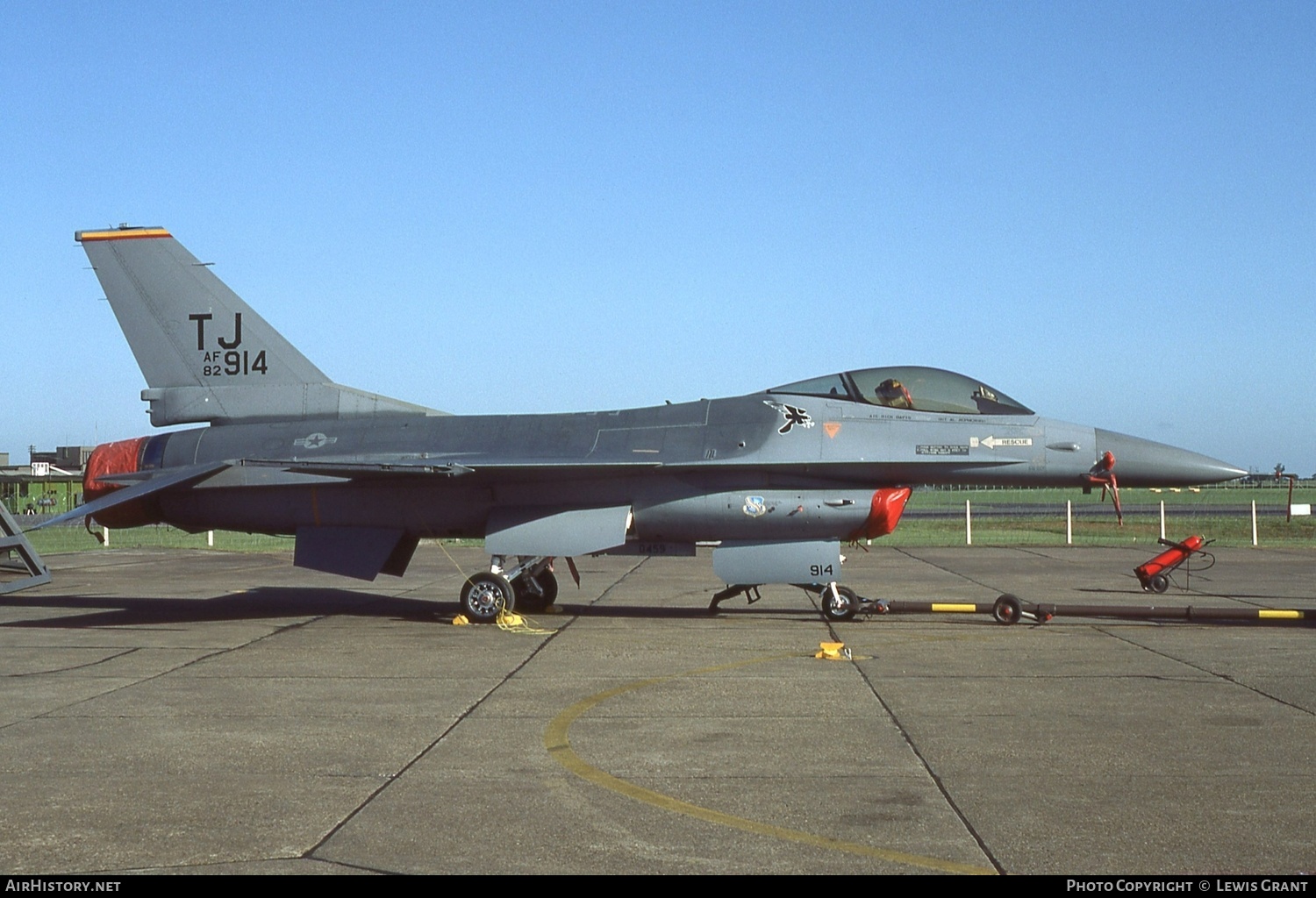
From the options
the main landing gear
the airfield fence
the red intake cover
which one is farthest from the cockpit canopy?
the airfield fence

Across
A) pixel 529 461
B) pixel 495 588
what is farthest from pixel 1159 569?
pixel 495 588

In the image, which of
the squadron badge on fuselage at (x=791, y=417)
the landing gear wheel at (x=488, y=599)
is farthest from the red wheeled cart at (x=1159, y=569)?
the landing gear wheel at (x=488, y=599)

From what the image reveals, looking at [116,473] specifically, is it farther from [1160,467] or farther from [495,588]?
[1160,467]

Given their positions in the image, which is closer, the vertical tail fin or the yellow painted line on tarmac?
the yellow painted line on tarmac

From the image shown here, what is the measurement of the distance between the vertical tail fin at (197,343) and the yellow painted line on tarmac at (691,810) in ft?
28.0

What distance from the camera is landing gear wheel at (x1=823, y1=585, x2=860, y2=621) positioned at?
13.7 metres

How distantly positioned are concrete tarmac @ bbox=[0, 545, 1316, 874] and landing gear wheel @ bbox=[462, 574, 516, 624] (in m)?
0.44

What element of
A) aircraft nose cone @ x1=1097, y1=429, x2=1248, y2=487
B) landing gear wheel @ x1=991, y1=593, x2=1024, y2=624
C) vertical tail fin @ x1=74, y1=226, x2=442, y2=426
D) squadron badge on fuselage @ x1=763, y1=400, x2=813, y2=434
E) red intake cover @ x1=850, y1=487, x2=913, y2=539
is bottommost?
landing gear wheel @ x1=991, y1=593, x2=1024, y2=624

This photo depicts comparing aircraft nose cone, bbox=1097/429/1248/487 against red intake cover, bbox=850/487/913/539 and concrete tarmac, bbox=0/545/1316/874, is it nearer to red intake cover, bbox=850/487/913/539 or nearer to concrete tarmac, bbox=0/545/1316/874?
concrete tarmac, bbox=0/545/1316/874

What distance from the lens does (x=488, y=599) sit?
13.8 m

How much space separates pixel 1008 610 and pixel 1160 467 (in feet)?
7.39

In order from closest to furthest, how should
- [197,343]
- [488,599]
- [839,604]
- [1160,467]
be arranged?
[1160,467]
[839,604]
[488,599]
[197,343]
